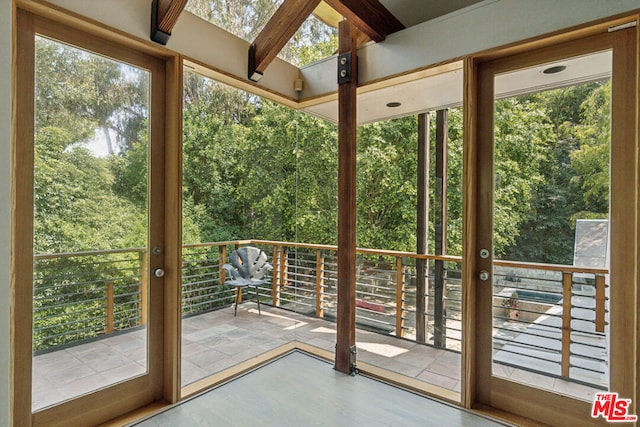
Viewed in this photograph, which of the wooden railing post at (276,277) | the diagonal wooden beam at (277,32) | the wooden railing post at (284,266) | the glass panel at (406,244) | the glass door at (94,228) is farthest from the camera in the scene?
the wooden railing post at (284,266)

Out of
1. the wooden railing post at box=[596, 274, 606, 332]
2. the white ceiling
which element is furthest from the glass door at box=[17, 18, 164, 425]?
the wooden railing post at box=[596, 274, 606, 332]

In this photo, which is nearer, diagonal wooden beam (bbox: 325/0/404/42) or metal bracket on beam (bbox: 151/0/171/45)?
metal bracket on beam (bbox: 151/0/171/45)

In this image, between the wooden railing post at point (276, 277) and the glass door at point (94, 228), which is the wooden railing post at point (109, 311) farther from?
the wooden railing post at point (276, 277)

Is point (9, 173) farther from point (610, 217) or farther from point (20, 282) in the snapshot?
point (610, 217)

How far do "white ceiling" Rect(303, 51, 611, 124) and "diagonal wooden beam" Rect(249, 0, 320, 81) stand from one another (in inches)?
30.5

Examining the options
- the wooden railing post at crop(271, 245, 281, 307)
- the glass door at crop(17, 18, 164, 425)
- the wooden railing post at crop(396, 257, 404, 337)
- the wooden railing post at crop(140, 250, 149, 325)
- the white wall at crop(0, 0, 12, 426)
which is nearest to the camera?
the white wall at crop(0, 0, 12, 426)

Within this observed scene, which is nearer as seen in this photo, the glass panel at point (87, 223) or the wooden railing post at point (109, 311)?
the glass panel at point (87, 223)

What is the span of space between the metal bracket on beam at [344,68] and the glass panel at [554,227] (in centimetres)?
107

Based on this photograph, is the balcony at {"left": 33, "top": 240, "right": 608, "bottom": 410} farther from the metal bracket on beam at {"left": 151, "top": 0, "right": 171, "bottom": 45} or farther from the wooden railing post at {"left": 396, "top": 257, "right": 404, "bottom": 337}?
the metal bracket on beam at {"left": 151, "top": 0, "right": 171, "bottom": 45}

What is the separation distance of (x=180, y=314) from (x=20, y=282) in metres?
0.90

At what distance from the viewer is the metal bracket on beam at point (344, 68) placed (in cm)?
268

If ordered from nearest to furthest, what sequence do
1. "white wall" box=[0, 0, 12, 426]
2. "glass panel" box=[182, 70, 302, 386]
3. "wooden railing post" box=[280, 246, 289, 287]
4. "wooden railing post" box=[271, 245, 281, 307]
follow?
"white wall" box=[0, 0, 12, 426] < "glass panel" box=[182, 70, 302, 386] < "wooden railing post" box=[271, 245, 281, 307] < "wooden railing post" box=[280, 246, 289, 287]

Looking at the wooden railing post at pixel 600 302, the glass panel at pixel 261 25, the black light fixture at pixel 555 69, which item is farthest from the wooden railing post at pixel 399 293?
the glass panel at pixel 261 25

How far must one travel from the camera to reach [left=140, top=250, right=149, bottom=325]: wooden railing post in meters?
2.21
